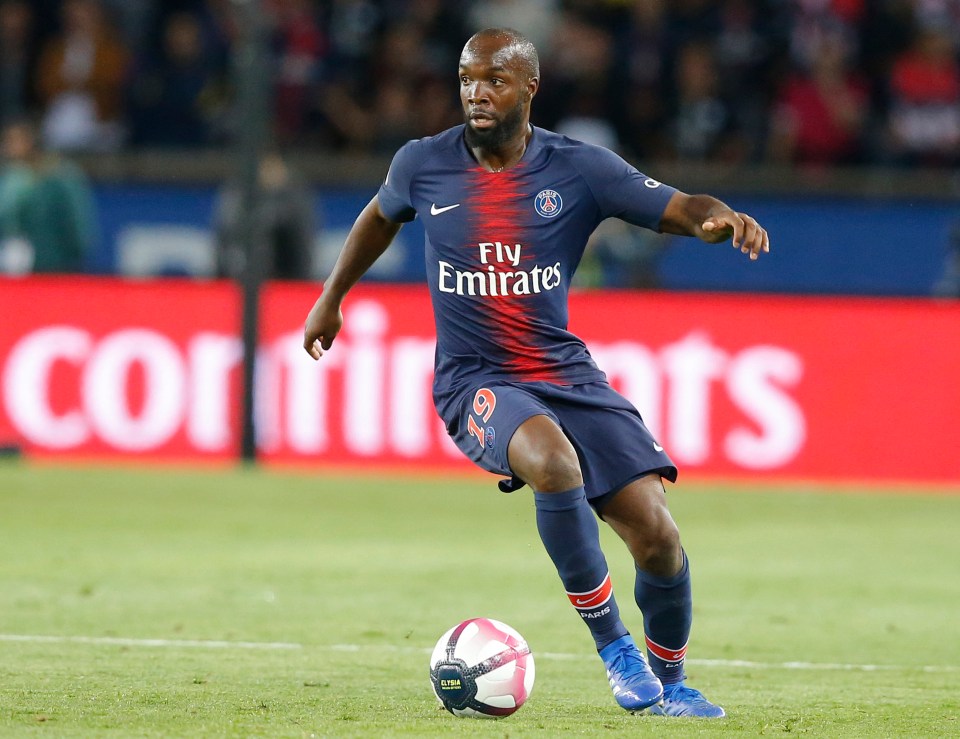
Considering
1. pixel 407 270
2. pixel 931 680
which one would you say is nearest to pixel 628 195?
pixel 931 680

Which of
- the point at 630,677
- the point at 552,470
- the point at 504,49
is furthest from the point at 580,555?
the point at 504,49

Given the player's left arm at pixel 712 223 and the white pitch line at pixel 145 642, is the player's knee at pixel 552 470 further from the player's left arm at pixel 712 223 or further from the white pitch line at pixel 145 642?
the white pitch line at pixel 145 642

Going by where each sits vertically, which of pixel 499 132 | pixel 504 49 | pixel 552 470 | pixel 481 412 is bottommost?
pixel 552 470

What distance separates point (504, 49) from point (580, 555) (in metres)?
1.60

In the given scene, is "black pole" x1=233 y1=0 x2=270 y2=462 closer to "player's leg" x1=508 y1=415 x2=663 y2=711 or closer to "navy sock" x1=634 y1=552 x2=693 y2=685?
"navy sock" x1=634 y1=552 x2=693 y2=685

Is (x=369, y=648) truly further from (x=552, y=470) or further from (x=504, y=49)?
(x=504, y=49)

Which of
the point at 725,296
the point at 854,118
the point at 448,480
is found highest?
the point at 854,118

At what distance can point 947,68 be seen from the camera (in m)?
17.9

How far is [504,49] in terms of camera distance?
5941 millimetres

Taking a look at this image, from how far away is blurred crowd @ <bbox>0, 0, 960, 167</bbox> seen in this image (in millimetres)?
17891

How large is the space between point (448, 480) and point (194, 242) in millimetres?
4977

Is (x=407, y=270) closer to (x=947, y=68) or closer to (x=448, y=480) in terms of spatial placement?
(x=448, y=480)

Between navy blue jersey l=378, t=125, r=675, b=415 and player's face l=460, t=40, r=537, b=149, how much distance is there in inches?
8.9

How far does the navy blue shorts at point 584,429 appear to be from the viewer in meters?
5.89
